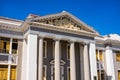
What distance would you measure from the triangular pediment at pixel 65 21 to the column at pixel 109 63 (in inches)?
200

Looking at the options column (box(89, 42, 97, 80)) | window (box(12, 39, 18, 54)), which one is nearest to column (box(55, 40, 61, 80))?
window (box(12, 39, 18, 54))

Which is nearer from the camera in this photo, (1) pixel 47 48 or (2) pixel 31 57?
(2) pixel 31 57

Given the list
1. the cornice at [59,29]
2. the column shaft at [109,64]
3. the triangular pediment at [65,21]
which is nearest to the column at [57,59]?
the cornice at [59,29]

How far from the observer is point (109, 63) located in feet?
90.6

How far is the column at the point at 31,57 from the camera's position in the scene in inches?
759

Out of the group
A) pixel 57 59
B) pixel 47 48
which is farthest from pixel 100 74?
pixel 47 48

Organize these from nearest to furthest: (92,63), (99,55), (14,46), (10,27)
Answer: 1. (10,27)
2. (14,46)
3. (92,63)
4. (99,55)

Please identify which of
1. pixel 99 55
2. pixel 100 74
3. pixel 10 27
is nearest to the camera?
pixel 10 27

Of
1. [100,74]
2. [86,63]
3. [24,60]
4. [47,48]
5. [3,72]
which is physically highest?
[47,48]

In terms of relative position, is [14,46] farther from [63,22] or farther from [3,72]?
[63,22]

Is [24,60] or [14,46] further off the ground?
[14,46]

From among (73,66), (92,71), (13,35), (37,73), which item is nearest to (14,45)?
(13,35)

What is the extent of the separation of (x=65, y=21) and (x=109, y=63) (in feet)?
29.8

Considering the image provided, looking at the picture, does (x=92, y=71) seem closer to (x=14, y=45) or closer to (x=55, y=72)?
(x=55, y=72)
